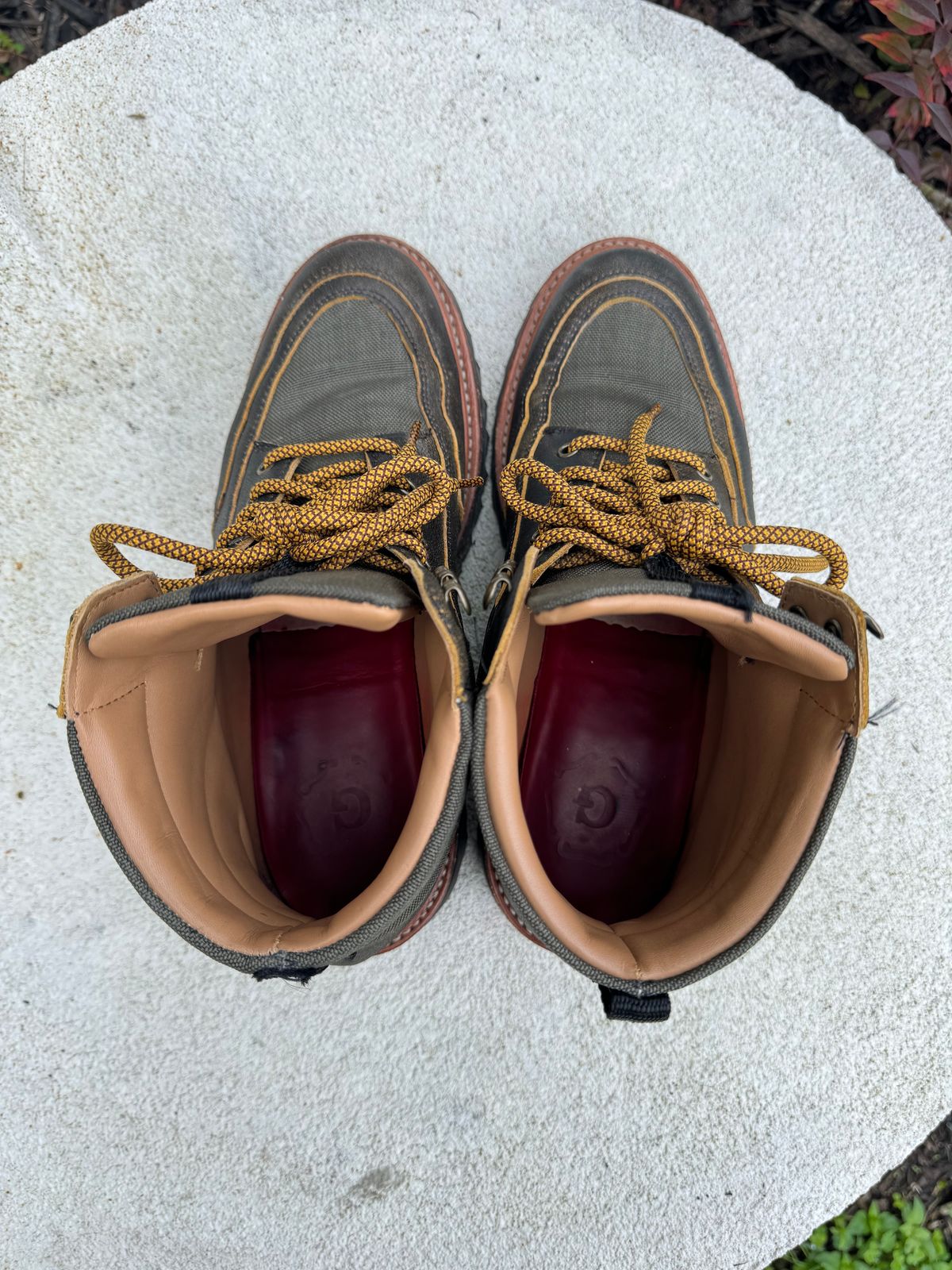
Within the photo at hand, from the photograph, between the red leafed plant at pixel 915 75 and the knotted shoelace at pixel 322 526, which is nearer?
the knotted shoelace at pixel 322 526

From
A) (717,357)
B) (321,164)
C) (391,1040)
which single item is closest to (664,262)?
(717,357)

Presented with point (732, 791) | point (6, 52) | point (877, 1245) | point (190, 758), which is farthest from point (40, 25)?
point (877, 1245)

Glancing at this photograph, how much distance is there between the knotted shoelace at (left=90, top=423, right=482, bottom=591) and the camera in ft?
1.94

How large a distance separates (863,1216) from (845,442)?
Answer: 0.95m

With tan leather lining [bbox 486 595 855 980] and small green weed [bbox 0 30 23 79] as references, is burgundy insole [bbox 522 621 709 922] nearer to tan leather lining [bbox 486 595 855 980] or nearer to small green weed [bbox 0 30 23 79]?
tan leather lining [bbox 486 595 855 980]

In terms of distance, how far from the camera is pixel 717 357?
0.90 m

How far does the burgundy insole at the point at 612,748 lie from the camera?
28.4 inches

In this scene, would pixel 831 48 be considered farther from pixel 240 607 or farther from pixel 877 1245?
pixel 877 1245

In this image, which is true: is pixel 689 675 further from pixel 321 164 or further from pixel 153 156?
pixel 153 156

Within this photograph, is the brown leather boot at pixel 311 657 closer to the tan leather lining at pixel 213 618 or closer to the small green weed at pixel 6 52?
the tan leather lining at pixel 213 618

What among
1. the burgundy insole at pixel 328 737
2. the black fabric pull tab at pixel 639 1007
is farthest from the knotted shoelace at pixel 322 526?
the black fabric pull tab at pixel 639 1007

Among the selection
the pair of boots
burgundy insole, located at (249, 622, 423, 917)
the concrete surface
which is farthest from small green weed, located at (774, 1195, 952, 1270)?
burgundy insole, located at (249, 622, 423, 917)

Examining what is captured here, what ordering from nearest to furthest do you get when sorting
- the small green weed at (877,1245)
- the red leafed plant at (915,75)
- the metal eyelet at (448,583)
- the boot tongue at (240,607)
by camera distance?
the boot tongue at (240,607) < the metal eyelet at (448,583) < the red leafed plant at (915,75) < the small green weed at (877,1245)

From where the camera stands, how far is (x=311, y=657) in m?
0.74
